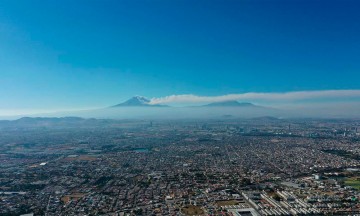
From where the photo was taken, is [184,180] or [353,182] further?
[184,180]

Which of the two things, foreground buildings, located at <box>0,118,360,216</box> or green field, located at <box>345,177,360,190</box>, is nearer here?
foreground buildings, located at <box>0,118,360,216</box>

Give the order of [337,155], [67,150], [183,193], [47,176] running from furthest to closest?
[67,150] → [337,155] → [47,176] → [183,193]

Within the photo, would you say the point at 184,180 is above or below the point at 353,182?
below

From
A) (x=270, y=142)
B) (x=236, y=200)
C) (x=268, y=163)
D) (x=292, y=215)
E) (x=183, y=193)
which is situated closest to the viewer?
(x=292, y=215)

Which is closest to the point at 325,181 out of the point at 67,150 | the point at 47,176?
the point at 47,176

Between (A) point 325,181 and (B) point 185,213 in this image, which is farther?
(A) point 325,181

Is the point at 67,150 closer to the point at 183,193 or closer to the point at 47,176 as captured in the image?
the point at 47,176

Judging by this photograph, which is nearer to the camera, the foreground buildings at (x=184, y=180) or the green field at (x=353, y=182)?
the foreground buildings at (x=184, y=180)
